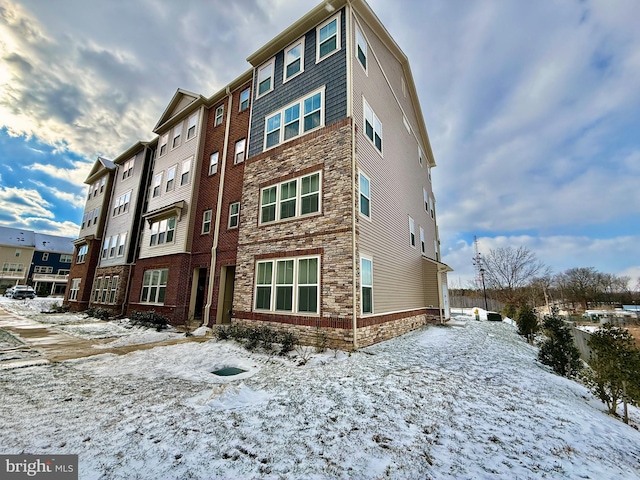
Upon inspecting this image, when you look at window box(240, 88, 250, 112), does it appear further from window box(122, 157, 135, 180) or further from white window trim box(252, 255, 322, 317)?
window box(122, 157, 135, 180)

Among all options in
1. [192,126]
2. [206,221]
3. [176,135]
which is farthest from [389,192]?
[176,135]

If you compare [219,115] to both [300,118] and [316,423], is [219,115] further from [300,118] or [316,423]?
[316,423]

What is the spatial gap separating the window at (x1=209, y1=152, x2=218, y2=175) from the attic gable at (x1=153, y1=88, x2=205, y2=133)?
414cm

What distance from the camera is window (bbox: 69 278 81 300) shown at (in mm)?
22328

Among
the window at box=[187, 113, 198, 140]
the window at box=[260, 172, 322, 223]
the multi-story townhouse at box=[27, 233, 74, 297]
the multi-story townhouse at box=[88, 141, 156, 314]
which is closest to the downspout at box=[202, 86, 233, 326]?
the window at box=[187, 113, 198, 140]

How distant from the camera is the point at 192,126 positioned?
17.1 metres

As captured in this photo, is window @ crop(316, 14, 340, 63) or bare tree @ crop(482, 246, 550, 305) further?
bare tree @ crop(482, 246, 550, 305)

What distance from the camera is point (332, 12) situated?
10734 millimetres

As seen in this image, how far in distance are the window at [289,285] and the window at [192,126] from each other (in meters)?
11.6

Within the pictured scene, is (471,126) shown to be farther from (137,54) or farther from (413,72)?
(137,54)

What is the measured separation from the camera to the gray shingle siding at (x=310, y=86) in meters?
10.0

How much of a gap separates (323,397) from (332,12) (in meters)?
13.6

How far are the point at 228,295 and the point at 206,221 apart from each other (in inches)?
176

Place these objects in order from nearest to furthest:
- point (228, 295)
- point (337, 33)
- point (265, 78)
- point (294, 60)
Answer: point (337, 33) < point (294, 60) < point (228, 295) < point (265, 78)
